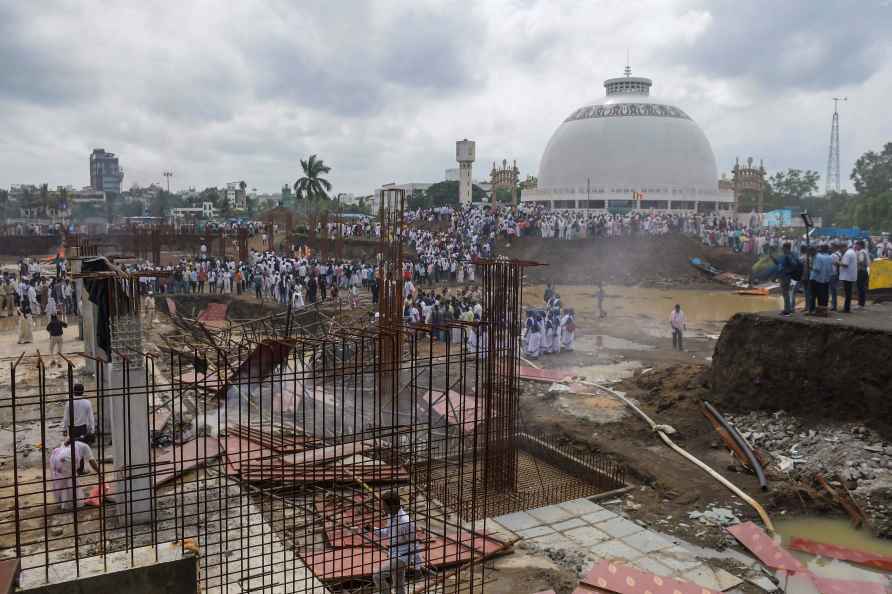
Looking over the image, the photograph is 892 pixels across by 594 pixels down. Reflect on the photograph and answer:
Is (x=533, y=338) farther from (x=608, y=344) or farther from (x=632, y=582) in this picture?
(x=632, y=582)

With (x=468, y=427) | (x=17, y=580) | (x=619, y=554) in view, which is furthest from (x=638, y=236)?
(x=17, y=580)

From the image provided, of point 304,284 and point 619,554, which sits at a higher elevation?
point 304,284

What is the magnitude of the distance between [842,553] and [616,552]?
→ 113 inches

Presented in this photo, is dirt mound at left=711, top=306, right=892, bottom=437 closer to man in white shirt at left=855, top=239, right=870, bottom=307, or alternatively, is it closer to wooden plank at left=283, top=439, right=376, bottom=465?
man in white shirt at left=855, top=239, right=870, bottom=307

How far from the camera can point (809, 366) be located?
12.6m

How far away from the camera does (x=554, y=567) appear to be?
785 centimetres

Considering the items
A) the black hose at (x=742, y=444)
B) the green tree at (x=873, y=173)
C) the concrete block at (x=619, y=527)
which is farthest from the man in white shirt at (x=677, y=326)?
the green tree at (x=873, y=173)

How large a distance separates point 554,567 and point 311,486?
3461mm

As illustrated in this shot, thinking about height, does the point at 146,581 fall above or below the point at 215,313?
below

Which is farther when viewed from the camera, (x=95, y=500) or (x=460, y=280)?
(x=460, y=280)

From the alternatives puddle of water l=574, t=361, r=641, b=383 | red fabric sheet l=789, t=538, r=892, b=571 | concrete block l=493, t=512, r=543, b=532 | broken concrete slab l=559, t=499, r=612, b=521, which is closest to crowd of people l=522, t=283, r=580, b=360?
puddle of water l=574, t=361, r=641, b=383

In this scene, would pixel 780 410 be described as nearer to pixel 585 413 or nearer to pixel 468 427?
pixel 585 413

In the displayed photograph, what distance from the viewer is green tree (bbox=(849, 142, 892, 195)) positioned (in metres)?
55.4

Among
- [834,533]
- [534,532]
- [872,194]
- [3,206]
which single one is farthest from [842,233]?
[3,206]
